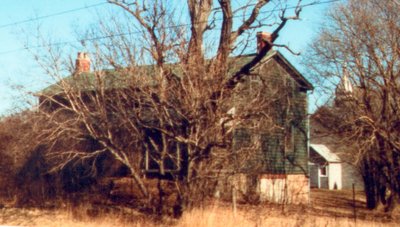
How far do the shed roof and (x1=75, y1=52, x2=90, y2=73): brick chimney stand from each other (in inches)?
1282

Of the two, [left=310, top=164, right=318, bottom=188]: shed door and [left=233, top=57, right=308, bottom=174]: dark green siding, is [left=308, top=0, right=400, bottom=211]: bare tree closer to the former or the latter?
[left=233, top=57, right=308, bottom=174]: dark green siding

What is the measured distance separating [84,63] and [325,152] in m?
35.1

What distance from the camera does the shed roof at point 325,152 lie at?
47.7m

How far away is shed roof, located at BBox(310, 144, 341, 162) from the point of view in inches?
1877

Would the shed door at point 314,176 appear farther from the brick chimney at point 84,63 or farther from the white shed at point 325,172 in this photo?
the brick chimney at point 84,63

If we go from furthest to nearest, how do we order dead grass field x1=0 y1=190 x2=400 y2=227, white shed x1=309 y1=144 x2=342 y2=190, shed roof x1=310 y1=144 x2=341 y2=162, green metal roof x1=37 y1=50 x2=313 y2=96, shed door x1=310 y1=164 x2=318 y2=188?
1. shed roof x1=310 y1=144 x2=341 y2=162
2. shed door x1=310 y1=164 x2=318 y2=188
3. white shed x1=309 y1=144 x2=342 y2=190
4. green metal roof x1=37 y1=50 x2=313 y2=96
5. dead grass field x1=0 y1=190 x2=400 y2=227

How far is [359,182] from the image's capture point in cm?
4844

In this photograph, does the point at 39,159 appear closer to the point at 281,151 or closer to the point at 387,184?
the point at 281,151

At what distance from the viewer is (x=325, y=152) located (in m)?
49.6

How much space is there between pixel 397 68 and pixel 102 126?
612 inches

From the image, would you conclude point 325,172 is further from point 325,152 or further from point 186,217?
point 186,217

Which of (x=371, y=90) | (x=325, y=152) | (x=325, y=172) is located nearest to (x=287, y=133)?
(x=371, y=90)

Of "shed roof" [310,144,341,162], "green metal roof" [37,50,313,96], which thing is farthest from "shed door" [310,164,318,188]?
"green metal roof" [37,50,313,96]

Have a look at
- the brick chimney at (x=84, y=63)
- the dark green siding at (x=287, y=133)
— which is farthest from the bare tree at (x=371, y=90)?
the brick chimney at (x=84, y=63)
